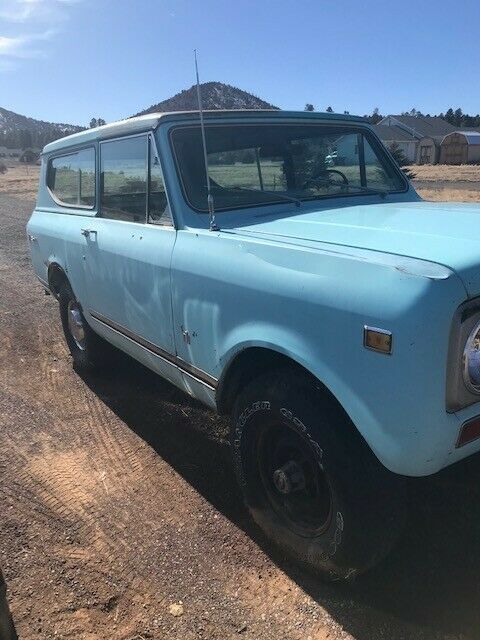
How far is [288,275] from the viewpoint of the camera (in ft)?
7.32

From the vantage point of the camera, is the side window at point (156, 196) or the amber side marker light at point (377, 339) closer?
the amber side marker light at point (377, 339)

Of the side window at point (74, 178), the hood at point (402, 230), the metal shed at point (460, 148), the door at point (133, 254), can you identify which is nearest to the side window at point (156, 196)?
the door at point (133, 254)

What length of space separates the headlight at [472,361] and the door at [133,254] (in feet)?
5.21

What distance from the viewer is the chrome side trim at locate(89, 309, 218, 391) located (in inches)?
112

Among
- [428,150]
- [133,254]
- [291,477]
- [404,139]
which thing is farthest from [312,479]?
[404,139]

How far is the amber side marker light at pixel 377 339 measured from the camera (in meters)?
1.83

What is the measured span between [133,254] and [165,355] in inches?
25.0

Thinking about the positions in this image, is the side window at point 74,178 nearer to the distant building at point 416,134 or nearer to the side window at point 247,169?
the side window at point 247,169

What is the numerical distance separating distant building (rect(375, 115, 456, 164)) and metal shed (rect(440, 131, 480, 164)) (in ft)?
3.48

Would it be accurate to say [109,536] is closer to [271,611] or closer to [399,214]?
[271,611]

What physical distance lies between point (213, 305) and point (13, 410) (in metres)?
2.45

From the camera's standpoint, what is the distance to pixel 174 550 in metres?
2.69

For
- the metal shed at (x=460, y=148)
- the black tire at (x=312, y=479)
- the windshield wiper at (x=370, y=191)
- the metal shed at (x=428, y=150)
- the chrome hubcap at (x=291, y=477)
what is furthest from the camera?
the metal shed at (x=428, y=150)

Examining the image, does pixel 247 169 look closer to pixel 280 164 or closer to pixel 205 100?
pixel 280 164
